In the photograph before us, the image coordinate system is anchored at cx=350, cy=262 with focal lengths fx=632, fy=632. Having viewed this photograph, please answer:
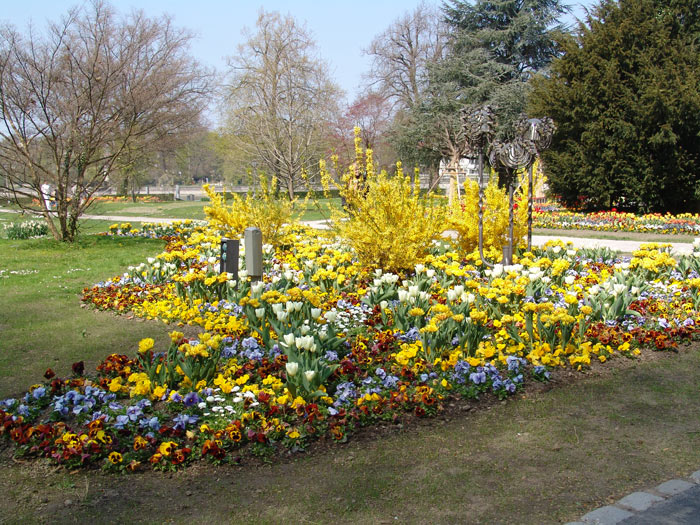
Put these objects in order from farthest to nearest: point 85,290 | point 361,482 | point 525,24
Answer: point 525,24 < point 85,290 < point 361,482

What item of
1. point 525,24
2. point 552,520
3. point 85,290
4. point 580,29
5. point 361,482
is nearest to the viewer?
point 552,520

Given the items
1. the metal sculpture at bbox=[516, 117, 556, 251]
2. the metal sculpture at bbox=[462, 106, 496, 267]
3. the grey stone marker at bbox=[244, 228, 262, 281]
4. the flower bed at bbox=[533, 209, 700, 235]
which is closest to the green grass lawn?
the grey stone marker at bbox=[244, 228, 262, 281]

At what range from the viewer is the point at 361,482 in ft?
10.1

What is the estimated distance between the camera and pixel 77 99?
39.3 ft

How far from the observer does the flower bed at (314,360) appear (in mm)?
3498

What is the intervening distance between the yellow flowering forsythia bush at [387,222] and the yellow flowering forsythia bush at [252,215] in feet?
8.35

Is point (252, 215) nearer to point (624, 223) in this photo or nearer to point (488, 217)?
point (488, 217)

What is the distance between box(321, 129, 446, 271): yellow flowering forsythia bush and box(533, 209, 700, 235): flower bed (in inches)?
376

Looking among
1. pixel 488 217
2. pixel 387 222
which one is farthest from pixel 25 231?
pixel 488 217

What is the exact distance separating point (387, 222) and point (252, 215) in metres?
3.26

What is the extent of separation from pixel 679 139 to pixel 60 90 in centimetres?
1557

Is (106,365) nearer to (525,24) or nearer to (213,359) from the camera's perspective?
(213,359)

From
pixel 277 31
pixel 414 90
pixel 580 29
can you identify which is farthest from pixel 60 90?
pixel 414 90

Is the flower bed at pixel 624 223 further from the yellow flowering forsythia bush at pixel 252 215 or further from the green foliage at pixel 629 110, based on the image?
the yellow flowering forsythia bush at pixel 252 215
